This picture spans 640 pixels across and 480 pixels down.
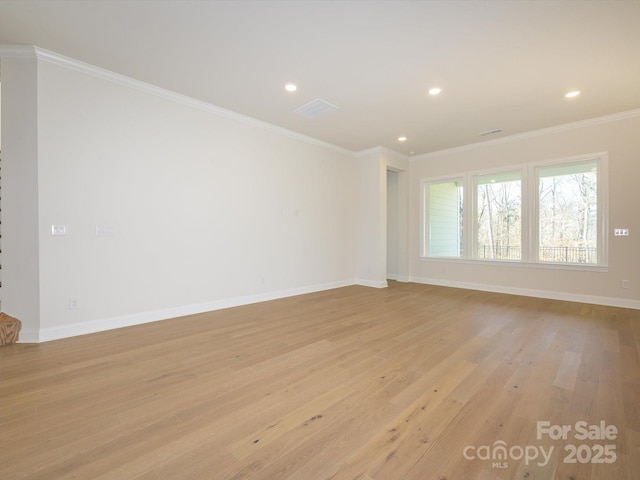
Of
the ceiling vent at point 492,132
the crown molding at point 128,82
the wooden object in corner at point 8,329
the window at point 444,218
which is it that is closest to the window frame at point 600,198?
the ceiling vent at point 492,132

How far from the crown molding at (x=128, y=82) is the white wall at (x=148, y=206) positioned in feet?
0.09

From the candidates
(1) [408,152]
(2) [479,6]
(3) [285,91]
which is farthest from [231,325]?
(1) [408,152]

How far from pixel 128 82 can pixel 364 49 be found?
2.88 metres

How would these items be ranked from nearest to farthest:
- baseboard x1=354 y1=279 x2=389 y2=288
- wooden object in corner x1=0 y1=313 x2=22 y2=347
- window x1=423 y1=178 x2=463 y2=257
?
wooden object in corner x1=0 y1=313 x2=22 y2=347 → baseboard x1=354 y1=279 x2=389 y2=288 → window x1=423 y1=178 x2=463 y2=257

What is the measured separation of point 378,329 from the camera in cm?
333

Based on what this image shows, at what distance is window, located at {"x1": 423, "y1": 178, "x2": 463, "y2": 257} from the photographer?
6.29 metres

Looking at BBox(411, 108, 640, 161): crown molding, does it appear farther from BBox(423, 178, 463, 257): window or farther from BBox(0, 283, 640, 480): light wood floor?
BBox(0, 283, 640, 480): light wood floor

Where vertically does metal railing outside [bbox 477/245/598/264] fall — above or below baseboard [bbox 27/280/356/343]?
above

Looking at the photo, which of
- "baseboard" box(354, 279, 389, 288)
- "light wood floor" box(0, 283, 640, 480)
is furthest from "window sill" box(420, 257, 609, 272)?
"light wood floor" box(0, 283, 640, 480)

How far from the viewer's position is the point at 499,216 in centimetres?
570

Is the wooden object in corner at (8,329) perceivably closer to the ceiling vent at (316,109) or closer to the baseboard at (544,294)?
the ceiling vent at (316,109)

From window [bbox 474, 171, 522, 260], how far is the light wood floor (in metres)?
2.34

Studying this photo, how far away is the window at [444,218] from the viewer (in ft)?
20.6

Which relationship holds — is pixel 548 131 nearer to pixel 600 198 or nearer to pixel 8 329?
pixel 600 198
